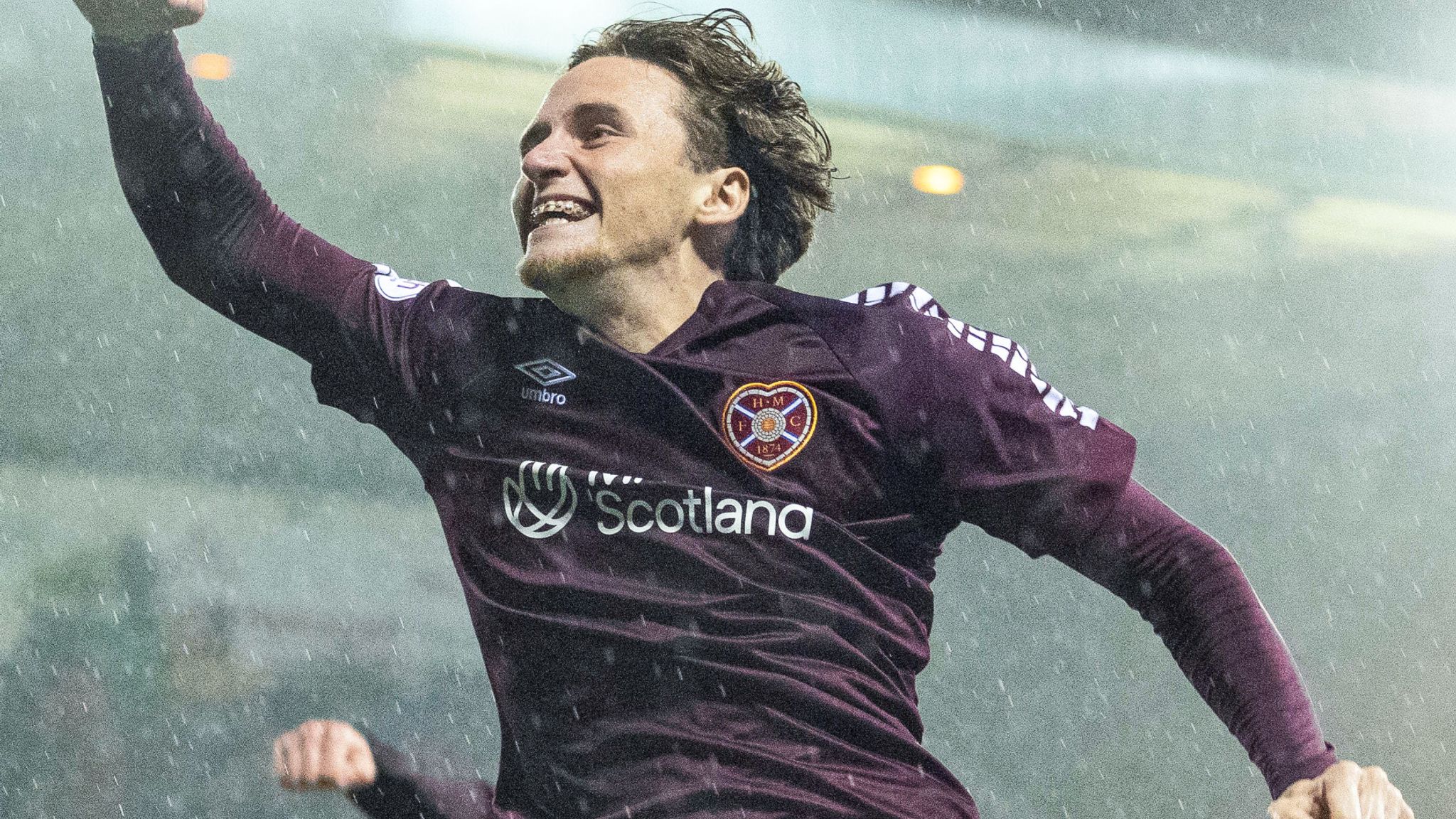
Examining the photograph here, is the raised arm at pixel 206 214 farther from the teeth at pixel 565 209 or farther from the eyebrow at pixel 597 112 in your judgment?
the eyebrow at pixel 597 112

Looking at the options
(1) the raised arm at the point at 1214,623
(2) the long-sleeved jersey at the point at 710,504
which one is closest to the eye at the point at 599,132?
(2) the long-sleeved jersey at the point at 710,504

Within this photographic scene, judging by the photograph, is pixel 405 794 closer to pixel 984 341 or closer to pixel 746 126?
pixel 984 341

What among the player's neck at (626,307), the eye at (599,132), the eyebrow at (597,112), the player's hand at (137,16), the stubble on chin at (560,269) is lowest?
the player's neck at (626,307)

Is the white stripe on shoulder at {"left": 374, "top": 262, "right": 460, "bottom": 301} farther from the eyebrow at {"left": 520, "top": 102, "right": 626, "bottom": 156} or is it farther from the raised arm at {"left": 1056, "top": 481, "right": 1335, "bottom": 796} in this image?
the raised arm at {"left": 1056, "top": 481, "right": 1335, "bottom": 796}

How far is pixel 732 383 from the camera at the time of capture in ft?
6.29

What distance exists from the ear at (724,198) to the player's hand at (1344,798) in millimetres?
1107

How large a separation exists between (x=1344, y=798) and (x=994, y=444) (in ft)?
1.86

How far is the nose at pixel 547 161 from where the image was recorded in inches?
79.6

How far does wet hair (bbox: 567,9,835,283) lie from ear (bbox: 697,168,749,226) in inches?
0.7

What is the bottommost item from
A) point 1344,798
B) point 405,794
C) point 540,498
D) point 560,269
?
point 405,794

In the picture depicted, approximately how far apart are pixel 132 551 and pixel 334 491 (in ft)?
2.63

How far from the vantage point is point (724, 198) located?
7.23ft

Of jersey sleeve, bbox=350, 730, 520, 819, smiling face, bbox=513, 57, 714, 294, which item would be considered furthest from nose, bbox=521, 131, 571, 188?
jersey sleeve, bbox=350, 730, 520, 819

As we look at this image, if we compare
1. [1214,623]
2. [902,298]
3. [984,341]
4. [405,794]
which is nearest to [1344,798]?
[1214,623]
